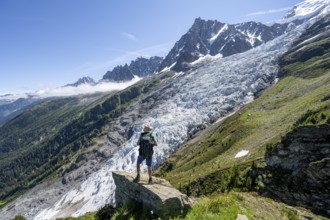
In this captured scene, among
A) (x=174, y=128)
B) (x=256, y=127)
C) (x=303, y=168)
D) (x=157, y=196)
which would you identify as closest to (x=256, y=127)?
(x=256, y=127)

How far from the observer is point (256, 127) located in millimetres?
85062

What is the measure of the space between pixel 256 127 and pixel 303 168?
194 ft

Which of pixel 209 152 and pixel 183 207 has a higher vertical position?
pixel 183 207

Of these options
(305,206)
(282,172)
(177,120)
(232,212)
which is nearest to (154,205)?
(232,212)

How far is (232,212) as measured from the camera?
641 inches

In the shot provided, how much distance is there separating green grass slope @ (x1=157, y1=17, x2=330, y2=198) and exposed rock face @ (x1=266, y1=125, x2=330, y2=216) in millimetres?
3648

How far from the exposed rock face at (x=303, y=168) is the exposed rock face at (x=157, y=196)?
1191 centimetres

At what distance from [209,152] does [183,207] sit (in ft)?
243

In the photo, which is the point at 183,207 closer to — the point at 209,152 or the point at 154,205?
the point at 154,205

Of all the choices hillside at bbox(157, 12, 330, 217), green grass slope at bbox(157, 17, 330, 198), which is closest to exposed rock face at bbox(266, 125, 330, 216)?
hillside at bbox(157, 12, 330, 217)

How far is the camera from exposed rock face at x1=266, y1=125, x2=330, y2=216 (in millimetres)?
24672

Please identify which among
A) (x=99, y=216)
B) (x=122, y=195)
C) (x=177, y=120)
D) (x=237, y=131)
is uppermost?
(x=122, y=195)

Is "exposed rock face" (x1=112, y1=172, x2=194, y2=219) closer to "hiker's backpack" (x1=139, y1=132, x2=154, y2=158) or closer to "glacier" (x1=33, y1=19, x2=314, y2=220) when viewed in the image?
"hiker's backpack" (x1=139, y1=132, x2=154, y2=158)

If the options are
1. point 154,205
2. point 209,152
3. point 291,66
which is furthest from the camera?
point 291,66
